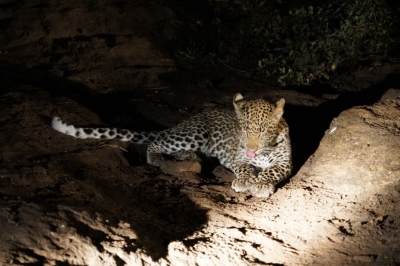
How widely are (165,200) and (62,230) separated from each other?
1777 millimetres

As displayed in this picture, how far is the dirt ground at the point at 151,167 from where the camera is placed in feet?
14.4

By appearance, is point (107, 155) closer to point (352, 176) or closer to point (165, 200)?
point (165, 200)

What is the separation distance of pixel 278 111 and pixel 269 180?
2.98ft

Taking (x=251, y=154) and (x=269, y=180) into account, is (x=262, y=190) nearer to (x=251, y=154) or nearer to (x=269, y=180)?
(x=269, y=180)

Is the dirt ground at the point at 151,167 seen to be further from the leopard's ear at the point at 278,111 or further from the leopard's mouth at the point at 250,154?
the leopard's ear at the point at 278,111

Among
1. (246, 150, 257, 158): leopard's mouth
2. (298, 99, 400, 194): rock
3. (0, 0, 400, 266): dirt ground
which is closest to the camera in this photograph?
(0, 0, 400, 266): dirt ground

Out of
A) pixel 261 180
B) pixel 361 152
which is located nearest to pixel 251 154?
pixel 261 180

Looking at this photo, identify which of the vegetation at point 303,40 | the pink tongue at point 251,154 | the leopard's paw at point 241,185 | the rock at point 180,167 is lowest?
the rock at point 180,167

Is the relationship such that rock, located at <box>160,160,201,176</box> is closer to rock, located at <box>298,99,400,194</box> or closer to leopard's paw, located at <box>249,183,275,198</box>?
leopard's paw, located at <box>249,183,275,198</box>

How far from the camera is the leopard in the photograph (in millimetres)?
6312

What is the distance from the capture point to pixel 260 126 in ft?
20.8

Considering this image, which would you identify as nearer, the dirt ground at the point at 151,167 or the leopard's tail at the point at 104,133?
the dirt ground at the point at 151,167

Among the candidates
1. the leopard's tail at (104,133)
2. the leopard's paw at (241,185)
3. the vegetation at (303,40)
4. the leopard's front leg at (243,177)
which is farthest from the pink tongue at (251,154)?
the vegetation at (303,40)

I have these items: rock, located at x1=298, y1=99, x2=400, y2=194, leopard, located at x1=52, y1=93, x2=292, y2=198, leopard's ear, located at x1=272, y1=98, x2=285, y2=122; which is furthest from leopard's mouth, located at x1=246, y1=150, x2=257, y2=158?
rock, located at x1=298, y1=99, x2=400, y2=194
